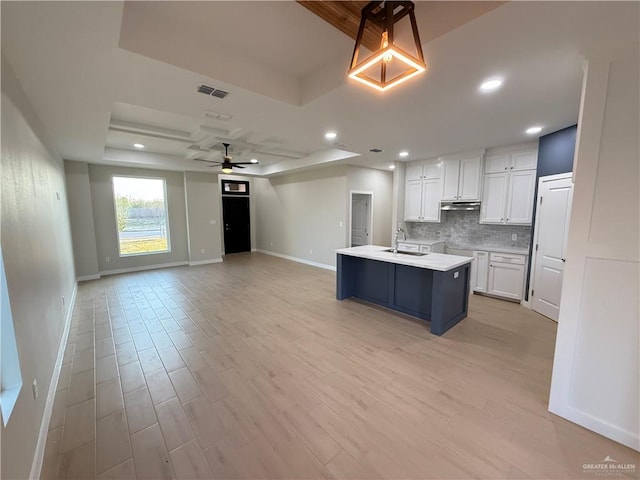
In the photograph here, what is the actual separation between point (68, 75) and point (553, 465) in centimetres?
440

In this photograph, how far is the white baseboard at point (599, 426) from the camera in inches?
67.5

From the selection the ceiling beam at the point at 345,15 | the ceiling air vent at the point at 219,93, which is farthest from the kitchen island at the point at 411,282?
the ceiling air vent at the point at 219,93

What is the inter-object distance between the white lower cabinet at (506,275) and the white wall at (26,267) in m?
5.55

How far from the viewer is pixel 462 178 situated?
4.90 meters

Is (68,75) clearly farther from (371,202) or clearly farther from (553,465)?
(371,202)

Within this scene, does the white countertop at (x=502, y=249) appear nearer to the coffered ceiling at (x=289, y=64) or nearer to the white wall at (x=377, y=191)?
the coffered ceiling at (x=289, y=64)

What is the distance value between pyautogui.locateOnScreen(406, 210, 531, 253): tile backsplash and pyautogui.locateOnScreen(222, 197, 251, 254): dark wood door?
19.7ft

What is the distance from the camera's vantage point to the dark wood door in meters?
8.95

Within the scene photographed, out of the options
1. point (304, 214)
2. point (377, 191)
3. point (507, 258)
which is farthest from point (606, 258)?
point (304, 214)

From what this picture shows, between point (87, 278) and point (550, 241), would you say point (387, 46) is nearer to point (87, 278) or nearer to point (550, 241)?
point (550, 241)

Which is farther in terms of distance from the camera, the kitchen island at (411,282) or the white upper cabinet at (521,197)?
the white upper cabinet at (521,197)

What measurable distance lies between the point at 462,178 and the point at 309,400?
4.65 meters

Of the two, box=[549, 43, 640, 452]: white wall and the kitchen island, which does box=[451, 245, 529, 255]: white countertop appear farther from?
box=[549, 43, 640, 452]: white wall

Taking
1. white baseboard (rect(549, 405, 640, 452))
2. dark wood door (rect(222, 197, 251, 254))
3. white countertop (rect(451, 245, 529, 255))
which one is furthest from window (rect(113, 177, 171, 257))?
white baseboard (rect(549, 405, 640, 452))
